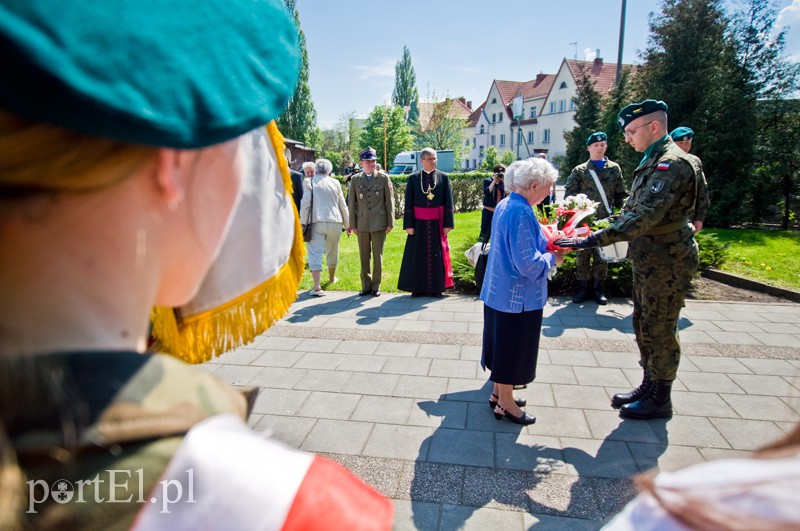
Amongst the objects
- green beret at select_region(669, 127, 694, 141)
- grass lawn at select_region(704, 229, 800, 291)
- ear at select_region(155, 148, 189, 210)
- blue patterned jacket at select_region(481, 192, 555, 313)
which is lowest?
Answer: grass lawn at select_region(704, 229, 800, 291)

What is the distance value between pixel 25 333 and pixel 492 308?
348cm

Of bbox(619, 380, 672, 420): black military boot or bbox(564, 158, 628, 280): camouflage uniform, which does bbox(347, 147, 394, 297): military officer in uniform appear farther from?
bbox(619, 380, 672, 420): black military boot

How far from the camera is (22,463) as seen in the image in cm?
47

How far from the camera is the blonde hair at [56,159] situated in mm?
477

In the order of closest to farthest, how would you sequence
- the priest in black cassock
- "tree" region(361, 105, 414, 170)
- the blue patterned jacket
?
the blue patterned jacket < the priest in black cassock < "tree" region(361, 105, 414, 170)

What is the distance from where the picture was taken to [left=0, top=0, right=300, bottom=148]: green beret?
1.42 ft

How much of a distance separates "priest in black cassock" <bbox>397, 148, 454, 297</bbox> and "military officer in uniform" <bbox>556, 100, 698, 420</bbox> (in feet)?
12.2

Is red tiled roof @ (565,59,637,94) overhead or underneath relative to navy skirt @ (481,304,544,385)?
overhead

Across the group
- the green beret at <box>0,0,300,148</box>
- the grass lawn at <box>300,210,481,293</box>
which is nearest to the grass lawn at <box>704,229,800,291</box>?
the grass lawn at <box>300,210,481,293</box>

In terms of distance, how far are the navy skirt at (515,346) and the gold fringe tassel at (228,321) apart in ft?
9.48

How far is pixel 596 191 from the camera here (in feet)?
23.2

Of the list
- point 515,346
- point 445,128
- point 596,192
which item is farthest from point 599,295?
point 445,128

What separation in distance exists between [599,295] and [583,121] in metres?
A: 20.7

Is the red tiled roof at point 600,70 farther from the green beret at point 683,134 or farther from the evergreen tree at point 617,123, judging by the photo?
the green beret at point 683,134
